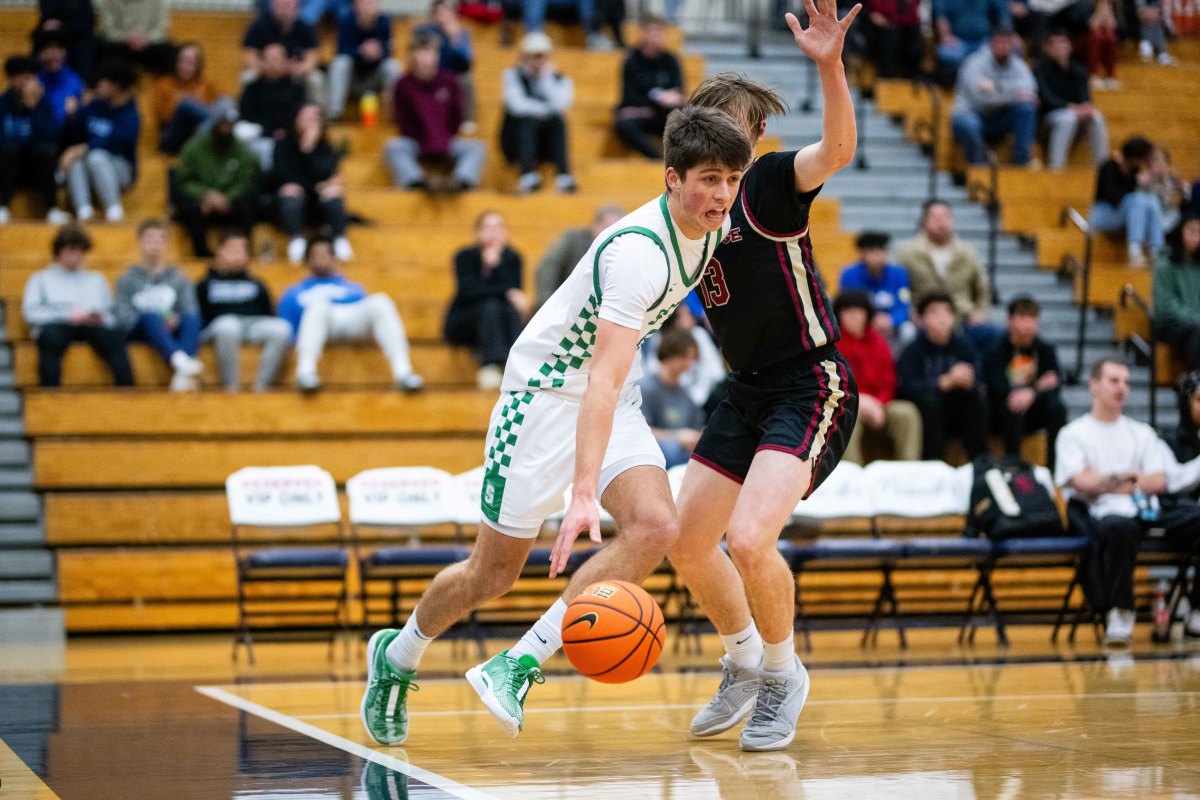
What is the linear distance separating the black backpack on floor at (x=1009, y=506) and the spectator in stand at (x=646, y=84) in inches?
216

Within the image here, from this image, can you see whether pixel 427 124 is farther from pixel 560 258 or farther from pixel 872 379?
pixel 872 379

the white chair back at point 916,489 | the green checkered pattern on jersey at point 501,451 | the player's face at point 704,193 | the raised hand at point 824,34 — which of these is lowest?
the white chair back at point 916,489

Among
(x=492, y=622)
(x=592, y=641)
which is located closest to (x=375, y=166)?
(x=492, y=622)

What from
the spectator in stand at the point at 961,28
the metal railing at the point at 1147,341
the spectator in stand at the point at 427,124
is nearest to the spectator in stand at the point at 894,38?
the spectator in stand at the point at 961,28

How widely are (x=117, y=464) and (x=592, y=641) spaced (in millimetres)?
7073

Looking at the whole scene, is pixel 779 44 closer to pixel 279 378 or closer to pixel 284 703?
pixel 279 378

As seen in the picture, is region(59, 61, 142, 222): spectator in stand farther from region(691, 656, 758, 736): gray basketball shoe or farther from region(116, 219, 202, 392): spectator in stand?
region(691, 656, 758, 736): gray basketball shoe

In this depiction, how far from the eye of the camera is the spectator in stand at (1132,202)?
1498 cm

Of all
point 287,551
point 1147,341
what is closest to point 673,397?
point 287,551

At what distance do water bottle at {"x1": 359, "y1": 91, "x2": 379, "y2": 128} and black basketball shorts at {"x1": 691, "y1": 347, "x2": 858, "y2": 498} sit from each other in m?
9.79

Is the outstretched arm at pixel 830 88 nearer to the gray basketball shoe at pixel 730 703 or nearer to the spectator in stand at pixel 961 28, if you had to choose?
the gray basketball shoe at pixel 730 703

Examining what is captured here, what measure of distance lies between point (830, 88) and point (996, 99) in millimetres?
11647

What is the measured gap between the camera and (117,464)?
1104 cm

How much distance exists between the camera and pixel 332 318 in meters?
12.0
